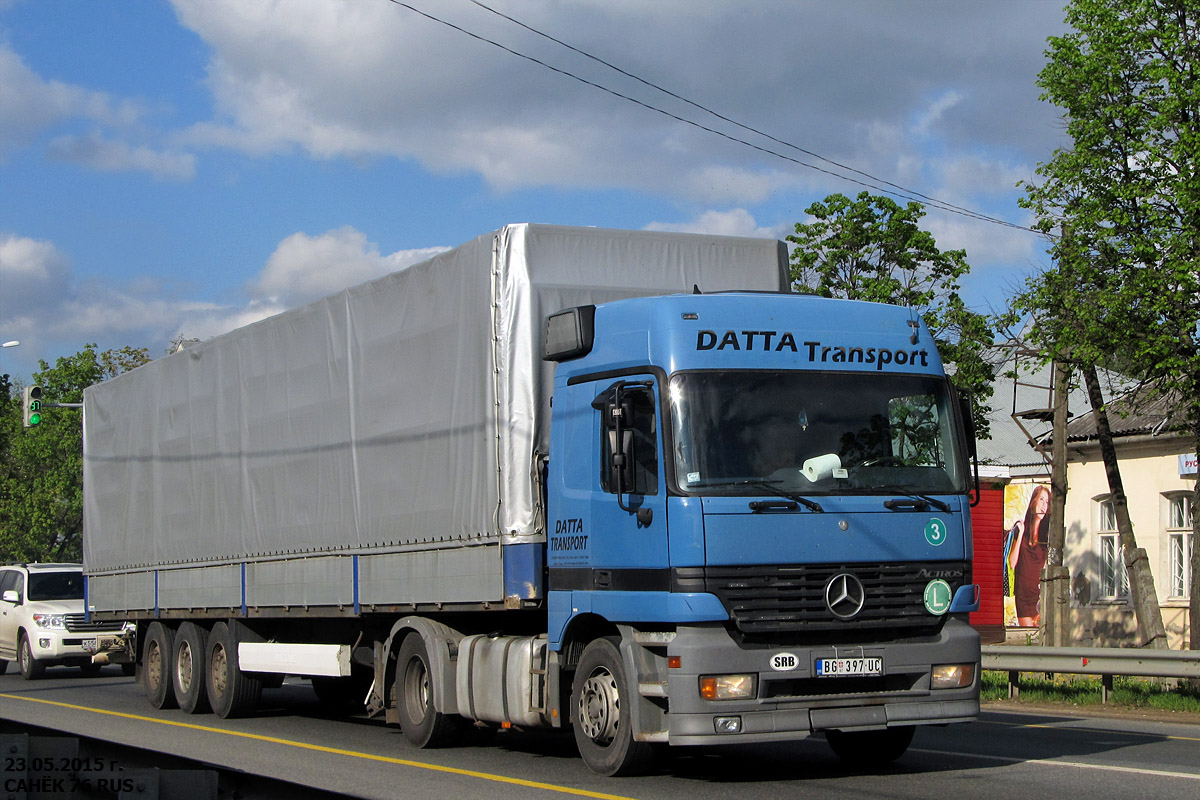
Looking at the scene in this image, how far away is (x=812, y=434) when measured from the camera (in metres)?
9.35

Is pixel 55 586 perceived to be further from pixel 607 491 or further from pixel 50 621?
pixel 607 491

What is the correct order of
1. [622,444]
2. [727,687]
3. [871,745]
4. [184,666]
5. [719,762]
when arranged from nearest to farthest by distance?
1. [727,687]
2. [622,444]
3. [871,745]
4. [719,762]
5. [184,666]

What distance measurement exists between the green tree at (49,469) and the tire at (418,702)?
53481 millimetres

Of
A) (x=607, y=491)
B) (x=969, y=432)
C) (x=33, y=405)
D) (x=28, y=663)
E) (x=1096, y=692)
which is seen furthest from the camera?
(x=33, y=405)

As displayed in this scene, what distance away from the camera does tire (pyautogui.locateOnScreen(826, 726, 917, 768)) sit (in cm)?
1022

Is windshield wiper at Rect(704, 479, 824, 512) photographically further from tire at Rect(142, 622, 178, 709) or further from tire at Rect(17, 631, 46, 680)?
tire at Rect(17, 631, 46, 680)

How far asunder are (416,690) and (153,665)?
7120 mm

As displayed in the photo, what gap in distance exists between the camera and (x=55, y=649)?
23.8 meters

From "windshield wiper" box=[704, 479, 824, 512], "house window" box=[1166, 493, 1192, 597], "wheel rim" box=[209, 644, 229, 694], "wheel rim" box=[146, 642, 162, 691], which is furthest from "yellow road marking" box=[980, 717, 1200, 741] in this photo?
"house window" box=[1166, 493, 1192, 597]

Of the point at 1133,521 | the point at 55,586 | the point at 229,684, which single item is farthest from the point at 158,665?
the point at 1133,521

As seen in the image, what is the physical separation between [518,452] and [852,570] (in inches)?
112

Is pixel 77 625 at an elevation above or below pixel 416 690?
below

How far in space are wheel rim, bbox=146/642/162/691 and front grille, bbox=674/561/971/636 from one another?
10.8m

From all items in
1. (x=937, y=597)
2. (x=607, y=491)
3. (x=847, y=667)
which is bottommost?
(x=847, y=667)
